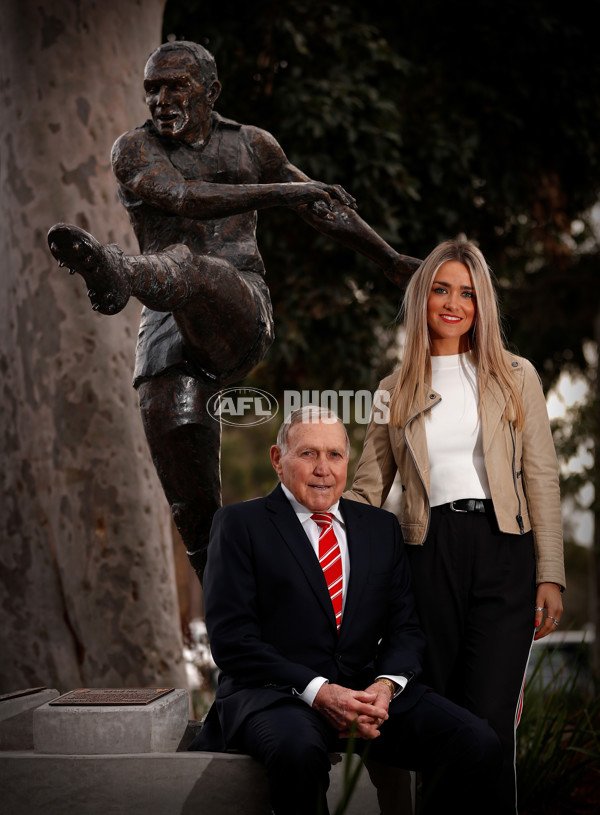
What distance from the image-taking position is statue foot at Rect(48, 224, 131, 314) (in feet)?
9.42

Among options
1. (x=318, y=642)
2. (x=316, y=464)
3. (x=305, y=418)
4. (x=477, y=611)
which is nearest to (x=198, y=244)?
(x=305, y=418)

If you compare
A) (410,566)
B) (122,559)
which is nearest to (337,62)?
(122,559)

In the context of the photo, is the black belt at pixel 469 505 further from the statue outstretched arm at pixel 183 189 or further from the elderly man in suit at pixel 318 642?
the statue outstretched arm at pixel 183 189

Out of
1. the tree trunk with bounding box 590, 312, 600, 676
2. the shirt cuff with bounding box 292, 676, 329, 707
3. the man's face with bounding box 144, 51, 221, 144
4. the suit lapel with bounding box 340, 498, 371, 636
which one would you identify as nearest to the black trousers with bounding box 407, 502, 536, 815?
the suit lapel with bounding box 340, 498, 371, 636

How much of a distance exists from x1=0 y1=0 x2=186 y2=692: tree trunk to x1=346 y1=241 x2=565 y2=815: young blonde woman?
2717 mm

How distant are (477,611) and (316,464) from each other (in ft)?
2.29

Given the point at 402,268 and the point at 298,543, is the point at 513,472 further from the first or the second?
the point at 402,268

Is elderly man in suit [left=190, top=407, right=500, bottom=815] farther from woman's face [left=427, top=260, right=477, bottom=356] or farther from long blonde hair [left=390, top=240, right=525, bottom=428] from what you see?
woman's face [left=427, top=260, right=477, bottom=356]

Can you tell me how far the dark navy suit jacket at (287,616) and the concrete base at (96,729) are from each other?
17cm

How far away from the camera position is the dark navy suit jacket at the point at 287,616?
2957 mm

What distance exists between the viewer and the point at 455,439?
10.9 ft

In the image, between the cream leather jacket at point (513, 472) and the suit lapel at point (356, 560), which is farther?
the cream leather jacket at point (513, 472)

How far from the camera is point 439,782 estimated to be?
2.99 m

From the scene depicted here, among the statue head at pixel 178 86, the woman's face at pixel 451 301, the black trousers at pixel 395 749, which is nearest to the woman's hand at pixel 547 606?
the black trousers at pixel 395 749
